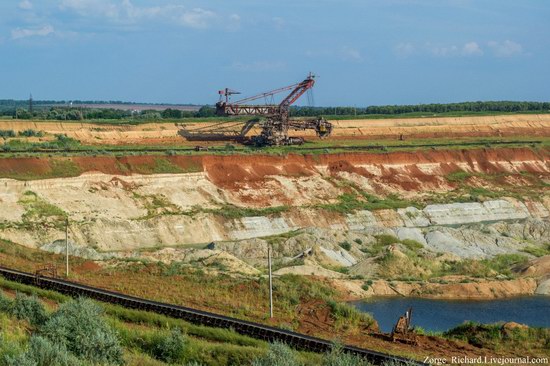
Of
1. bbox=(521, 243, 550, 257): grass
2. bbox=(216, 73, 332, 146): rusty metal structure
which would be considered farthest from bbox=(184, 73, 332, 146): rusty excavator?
bbox=(521, 243, 550, 257): grass

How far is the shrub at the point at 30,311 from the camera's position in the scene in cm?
2777

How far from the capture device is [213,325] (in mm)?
30156

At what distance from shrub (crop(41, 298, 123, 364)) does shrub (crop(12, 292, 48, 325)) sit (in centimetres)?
183

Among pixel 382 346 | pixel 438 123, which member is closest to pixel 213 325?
pixel 382 346

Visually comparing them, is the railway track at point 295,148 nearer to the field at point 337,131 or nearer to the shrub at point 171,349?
the field at point 337,131

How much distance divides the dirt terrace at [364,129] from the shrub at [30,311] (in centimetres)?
6688

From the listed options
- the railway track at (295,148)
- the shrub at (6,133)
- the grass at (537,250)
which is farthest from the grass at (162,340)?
the shrub at (6,133)

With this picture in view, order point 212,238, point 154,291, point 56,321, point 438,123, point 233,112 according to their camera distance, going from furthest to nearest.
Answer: point 438,123 → point 233,112 → point 212,238 → point 154,291 → point 56,321

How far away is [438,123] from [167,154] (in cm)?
6627

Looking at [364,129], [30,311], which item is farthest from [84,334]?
[364,129]

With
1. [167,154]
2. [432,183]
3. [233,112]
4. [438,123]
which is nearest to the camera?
[167,154]

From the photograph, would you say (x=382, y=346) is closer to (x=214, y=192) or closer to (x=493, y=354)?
(x=493, y=354)

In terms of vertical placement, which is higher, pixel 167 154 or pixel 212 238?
pixel 167 154

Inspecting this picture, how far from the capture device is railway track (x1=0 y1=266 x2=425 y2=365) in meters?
25.3
